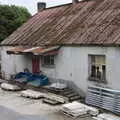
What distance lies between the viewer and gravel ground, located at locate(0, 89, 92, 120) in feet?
43.9

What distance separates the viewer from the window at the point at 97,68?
15.8 m

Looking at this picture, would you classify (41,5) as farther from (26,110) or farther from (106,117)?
(106,117)

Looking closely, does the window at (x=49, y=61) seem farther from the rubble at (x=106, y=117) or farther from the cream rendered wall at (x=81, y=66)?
the rubble at (x=106, y=117)

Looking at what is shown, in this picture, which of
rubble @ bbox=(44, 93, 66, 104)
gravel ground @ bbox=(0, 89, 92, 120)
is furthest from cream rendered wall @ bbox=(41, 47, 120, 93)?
gravel ground @ bbox=(0, 89, 92, 120)

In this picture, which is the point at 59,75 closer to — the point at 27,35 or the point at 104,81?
the point at 104,81

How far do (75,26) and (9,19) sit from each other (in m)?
17.5

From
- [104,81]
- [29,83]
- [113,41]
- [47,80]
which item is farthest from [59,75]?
[113,41]

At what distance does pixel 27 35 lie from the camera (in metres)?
22.8

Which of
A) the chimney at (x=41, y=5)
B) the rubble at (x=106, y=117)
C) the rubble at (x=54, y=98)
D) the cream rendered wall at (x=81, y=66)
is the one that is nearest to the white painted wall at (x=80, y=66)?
the cream rendered wall at (x=81, y=66)

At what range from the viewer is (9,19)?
114ft

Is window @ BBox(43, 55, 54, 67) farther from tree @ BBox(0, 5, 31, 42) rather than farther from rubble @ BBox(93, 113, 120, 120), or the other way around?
tree @ BBox(0, 5, 31, 42)

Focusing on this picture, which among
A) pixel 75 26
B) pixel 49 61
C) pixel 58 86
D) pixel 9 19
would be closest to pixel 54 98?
pixel 58 86

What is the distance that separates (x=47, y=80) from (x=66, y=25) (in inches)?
155

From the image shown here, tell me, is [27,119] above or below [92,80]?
below
